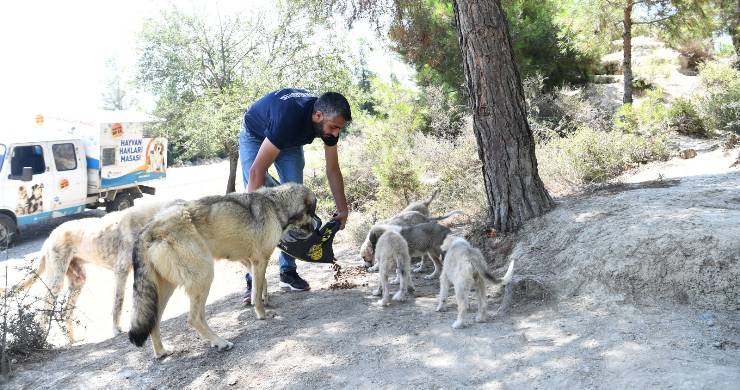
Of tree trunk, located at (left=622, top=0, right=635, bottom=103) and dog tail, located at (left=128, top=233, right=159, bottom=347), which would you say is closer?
dog tail, located at (left=128, top=233, right=159, bottom=347)

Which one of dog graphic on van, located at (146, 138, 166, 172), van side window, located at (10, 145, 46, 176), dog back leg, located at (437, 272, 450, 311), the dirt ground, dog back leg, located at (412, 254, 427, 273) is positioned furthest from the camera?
dog graphic on van, located at (146, 138, 166, 172)

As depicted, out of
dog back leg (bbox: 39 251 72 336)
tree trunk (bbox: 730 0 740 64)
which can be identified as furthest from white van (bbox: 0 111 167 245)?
tree trunk (bbox: 730 0 740 64)

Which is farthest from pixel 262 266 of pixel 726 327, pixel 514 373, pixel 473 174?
pixel 473 174

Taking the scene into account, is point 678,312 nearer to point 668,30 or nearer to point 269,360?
point 269,360

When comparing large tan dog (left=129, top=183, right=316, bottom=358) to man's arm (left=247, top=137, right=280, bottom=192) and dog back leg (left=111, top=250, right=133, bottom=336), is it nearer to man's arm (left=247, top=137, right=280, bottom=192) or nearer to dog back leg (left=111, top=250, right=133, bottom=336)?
man's arm (left=247, top=137, right=280, bottom=192)

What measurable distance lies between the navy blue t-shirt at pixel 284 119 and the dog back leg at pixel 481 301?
213 cm

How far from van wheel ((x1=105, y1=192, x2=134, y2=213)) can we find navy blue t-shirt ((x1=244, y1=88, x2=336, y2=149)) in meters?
11.1

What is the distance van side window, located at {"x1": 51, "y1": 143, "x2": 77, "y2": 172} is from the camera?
44.9ft

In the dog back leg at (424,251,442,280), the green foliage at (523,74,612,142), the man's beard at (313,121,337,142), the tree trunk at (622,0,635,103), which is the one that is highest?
the tree trunk at (622,0,635,103)

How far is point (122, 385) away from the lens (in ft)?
13.9

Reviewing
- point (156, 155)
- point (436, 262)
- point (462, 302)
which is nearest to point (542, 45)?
point (156, 155)

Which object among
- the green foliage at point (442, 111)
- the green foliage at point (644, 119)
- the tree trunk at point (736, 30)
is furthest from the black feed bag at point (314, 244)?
the tree trunk at point (736, 30)

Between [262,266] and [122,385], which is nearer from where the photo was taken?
[122,385]

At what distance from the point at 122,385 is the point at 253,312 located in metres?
1.63
